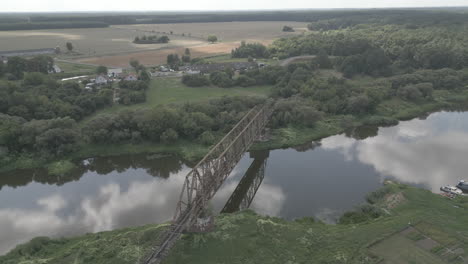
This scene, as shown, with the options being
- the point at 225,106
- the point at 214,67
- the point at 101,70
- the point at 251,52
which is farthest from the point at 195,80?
the point at 251,52

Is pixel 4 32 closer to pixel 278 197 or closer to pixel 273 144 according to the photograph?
pixel 273 144

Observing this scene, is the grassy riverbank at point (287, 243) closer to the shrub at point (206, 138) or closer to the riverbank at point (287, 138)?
the riverbank at point (287, 138)

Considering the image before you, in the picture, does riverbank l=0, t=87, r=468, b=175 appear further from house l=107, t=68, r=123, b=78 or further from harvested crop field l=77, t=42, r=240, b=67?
harvested crop field l=77, t=42, r=240, b=67

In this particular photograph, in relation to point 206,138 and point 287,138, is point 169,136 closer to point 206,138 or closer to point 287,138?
point 206,138

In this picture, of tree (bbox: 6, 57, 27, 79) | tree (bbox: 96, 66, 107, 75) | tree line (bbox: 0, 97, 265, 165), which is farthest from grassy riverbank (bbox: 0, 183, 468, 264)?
tree (bbox: 96, 66, 107, 75)

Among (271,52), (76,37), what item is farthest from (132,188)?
(76,37)

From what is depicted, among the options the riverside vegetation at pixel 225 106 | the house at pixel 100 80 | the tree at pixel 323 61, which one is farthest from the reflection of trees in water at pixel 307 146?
the house at pixel 100 80
